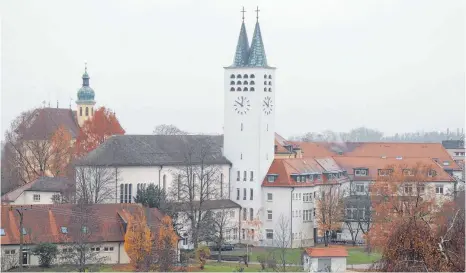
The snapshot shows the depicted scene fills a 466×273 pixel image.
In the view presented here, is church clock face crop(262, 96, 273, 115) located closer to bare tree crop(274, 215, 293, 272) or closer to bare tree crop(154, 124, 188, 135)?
bare tree crop(274, 215, 293, 272)

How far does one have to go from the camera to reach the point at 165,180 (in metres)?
80.4

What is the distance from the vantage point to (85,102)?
129625 mm

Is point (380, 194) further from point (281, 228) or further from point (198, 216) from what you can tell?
point (198, 216)

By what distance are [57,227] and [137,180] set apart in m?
14.9

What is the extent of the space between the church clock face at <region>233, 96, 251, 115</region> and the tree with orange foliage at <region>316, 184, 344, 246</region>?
25.3 feet

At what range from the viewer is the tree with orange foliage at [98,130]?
9869 centimetres

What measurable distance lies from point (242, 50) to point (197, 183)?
9147 millimetres

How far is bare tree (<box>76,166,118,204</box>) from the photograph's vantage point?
76062mm

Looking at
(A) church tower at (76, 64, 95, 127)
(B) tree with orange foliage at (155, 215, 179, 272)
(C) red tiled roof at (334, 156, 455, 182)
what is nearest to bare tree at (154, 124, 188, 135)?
(A) church tower at (76, 64, 95, 127)

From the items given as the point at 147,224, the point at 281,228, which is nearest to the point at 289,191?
the point at 281,228

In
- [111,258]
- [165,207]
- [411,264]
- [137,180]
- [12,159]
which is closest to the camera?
[411,264]

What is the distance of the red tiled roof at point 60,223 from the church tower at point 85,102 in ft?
200

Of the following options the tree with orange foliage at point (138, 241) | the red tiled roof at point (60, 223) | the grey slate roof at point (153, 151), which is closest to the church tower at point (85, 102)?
the grey slate roof at point (153, 151)

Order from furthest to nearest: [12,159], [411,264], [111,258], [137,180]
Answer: [12,159] < [137,180] < [111,258] < [411,264]
